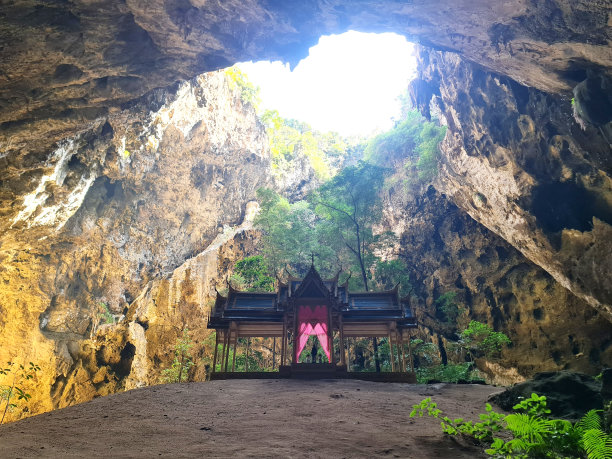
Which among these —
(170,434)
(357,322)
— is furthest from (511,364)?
(170,434)

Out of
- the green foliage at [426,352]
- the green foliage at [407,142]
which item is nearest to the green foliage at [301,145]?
the green foliage at [407,142]

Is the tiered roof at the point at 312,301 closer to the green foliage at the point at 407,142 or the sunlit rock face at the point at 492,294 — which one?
the sunlit rock face at the point at 492,294

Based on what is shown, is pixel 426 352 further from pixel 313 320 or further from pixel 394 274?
pixel 313 320

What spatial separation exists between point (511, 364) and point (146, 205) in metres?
24.6

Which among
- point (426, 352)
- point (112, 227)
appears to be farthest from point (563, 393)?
point (112, 227)

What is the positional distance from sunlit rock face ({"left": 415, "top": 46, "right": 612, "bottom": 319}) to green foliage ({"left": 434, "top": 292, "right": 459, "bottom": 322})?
177 inches

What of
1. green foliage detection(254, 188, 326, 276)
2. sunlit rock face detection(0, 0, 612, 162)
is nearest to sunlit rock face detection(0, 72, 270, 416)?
sunlit rock face detection(0, 0, 612, 162)

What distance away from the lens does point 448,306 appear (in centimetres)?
1917

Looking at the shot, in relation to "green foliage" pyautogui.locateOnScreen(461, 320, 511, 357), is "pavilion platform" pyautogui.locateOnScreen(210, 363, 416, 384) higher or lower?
lower

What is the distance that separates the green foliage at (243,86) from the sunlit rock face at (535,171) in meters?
16.2

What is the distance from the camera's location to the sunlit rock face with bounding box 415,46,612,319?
12.2m

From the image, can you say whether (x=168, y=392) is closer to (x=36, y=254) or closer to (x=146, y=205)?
(x=36, y=254)

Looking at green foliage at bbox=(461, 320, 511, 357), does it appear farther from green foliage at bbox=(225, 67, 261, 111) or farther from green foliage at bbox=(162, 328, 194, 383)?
green foliage at bbox=(225, 67, 261, 111)

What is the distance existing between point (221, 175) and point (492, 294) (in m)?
21.3
